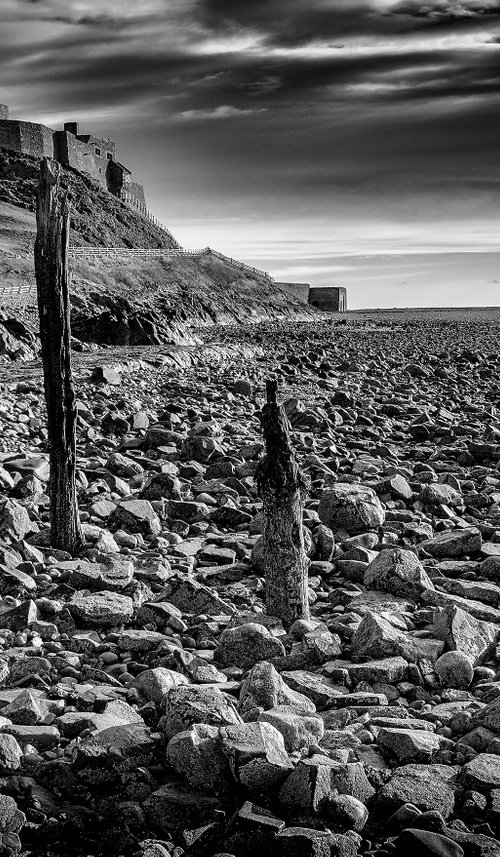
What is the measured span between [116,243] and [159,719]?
8801cm

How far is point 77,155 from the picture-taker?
10169 cm

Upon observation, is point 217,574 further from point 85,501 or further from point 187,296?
point 187,296

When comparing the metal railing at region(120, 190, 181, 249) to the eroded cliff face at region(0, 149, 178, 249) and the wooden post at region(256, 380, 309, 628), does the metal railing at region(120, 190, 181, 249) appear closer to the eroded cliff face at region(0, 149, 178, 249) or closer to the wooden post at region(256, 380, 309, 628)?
the eroded cliff face at region(0, 149, 178, 249)

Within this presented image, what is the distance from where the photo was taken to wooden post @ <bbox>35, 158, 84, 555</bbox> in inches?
344

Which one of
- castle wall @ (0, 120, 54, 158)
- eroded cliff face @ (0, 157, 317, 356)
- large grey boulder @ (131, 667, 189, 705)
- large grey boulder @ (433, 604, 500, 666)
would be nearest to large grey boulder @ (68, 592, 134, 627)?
large grey boulder @ (131, 667, 189, 705)

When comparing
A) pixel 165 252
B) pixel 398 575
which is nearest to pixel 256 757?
pixel 398 575

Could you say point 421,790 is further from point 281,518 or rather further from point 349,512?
point 349,512

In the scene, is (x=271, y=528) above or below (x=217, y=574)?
above

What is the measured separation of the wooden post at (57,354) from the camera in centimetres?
875

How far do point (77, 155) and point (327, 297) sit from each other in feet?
138

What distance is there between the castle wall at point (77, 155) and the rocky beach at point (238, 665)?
92.4 meters

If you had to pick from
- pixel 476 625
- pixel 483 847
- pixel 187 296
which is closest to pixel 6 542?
pixel 476 625

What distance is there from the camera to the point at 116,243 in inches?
3526

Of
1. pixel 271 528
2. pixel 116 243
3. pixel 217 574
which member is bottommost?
pixel 217 574
